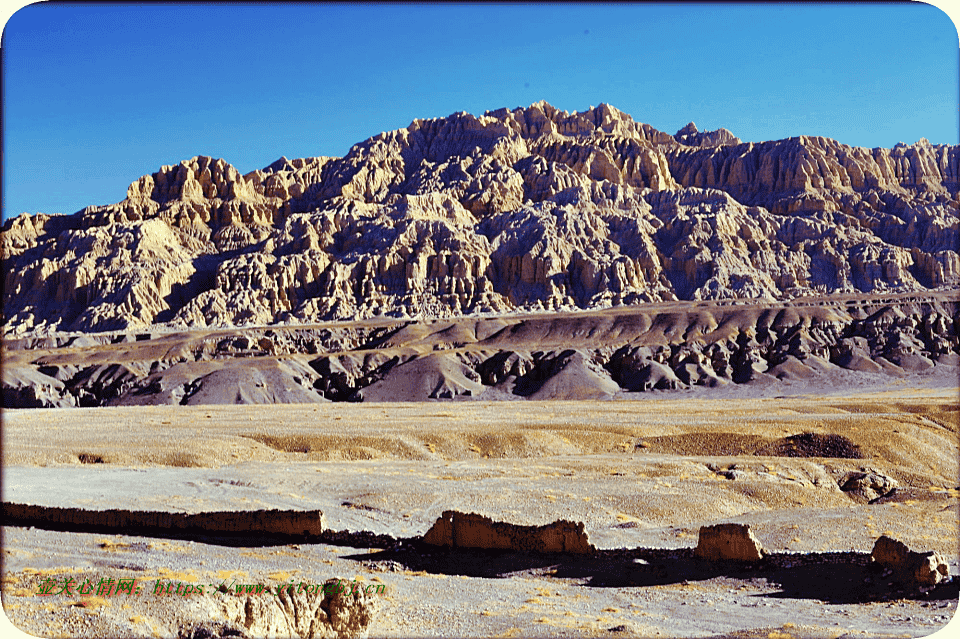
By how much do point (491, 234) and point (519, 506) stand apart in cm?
12141

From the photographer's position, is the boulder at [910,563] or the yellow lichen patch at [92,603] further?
the boulder at [910,563]

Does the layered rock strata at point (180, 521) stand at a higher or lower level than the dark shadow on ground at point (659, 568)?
higher

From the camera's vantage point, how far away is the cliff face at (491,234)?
12962 centimetres

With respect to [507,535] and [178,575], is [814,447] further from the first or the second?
[178,575]

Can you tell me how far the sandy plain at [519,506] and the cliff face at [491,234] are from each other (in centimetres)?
7805

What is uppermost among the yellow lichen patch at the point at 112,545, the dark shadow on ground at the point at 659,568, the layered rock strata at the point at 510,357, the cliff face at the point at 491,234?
the cliff face at the point at 491,234

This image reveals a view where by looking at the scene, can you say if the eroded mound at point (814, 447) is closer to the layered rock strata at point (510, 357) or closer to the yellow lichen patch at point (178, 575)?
the yellow lichen patch at point (178, 575)

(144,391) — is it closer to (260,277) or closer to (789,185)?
(260,277)

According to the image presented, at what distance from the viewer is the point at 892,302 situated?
99938 millimetres

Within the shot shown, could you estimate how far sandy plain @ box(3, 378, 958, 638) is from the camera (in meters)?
15.6

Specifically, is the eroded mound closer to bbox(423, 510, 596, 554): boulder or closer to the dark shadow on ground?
the dark shadow on ground

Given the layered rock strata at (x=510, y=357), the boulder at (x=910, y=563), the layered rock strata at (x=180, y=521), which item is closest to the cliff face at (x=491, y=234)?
the layered rock strata at (x=510, y=357)

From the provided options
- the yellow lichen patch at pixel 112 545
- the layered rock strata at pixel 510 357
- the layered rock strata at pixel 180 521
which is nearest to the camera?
the yellow lichen patch at pixel 112 545

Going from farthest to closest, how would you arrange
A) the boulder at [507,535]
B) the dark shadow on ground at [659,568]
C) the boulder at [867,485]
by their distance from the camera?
the boulder at [867,485] → the boulder at [507,535] → the dark shadow on ground at [659,568]
